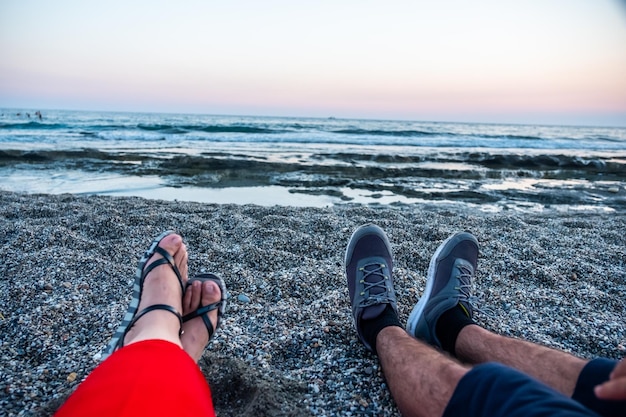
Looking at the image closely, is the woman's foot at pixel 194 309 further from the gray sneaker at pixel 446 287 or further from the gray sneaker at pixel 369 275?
the gray sneaker at pixel 446 287

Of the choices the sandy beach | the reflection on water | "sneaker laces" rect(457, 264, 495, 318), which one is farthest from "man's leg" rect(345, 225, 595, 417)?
the reflection on water

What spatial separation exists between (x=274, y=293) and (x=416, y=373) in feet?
3.38

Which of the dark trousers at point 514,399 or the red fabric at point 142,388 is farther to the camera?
the red fabric at point 142,388

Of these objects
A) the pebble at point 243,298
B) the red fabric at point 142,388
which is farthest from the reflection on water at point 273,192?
the red fabric at point 142,388

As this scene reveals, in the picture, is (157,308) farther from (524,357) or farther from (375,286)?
(524,357)

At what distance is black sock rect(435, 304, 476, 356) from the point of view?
1.53m

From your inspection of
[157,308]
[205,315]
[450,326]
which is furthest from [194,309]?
[450,326]

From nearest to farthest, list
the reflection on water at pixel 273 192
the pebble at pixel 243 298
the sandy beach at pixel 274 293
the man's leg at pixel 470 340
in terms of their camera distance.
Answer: the man's leg at pixel 470 340, the sandy beach at pixel 274 293, the pebble at pixel 243 298, the reflection on water at pixel 273 192

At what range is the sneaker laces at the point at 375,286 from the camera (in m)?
1.71

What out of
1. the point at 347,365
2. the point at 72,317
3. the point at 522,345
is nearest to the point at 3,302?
the point at 72,317

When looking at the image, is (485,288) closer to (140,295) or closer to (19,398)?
(140,295)

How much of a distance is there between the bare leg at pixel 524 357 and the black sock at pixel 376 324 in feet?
0.84

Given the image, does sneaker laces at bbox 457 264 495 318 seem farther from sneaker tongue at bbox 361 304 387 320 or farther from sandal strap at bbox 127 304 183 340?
sandal strap at bbox 127 304 183 340

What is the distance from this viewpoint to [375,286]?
1.83m
